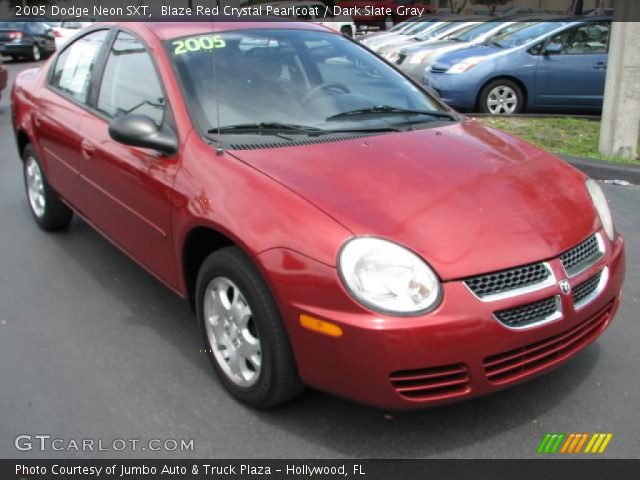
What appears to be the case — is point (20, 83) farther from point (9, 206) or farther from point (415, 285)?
point (415, 285)

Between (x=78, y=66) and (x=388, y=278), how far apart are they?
3142 millimetres

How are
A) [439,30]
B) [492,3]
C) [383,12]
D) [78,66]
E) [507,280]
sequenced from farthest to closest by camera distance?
[492,3] < [383,12] < [439,30] < [78,66] < [507,280]

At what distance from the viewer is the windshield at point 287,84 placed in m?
3.37

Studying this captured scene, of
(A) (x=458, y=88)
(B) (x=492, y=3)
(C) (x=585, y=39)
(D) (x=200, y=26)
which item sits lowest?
(A) (x=458, y=88)

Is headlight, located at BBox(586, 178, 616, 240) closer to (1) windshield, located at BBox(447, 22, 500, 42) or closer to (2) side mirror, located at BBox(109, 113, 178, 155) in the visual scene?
(2) side mirror, located at BBox(109, 113, 178, 155)

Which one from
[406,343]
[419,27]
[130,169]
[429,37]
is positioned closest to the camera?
[406,343]

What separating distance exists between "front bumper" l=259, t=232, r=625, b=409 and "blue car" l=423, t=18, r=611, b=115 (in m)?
7.61

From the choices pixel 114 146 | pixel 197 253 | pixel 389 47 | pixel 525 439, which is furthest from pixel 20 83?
pixel 389 47

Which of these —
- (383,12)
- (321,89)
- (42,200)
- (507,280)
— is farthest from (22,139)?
(383,12)

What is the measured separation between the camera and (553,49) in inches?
378

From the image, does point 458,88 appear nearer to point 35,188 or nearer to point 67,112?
point 35,188

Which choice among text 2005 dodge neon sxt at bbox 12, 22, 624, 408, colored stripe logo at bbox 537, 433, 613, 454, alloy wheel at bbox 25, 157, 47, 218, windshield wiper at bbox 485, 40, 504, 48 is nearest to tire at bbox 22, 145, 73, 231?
alloy wheel at bbox 25, 157, 47, 218

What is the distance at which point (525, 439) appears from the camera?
2715 millimetres

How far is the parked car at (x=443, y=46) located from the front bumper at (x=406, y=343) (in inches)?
373
